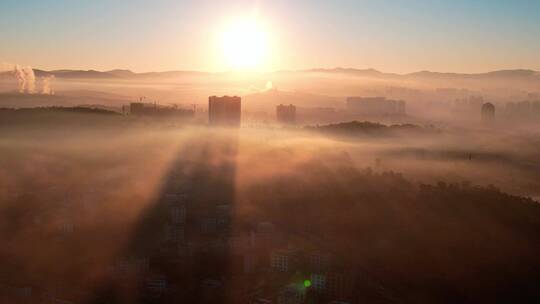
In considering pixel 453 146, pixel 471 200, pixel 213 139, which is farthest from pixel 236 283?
pixel 453 146

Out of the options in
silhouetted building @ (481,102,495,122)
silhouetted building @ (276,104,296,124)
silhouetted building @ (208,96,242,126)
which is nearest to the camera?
silhouetted building @ (208,96,242,126)

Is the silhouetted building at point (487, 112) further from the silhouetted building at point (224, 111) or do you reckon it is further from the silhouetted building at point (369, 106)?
the silhouetted building at point (224, 111)

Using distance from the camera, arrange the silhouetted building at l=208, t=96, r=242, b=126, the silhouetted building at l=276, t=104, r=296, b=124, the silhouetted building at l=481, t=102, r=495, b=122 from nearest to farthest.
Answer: the silhouetted building at l=208, t=96, r=242, b=126 → the silhouetted building at l=276, t=104, r=296, b=124 → the silhouetted building at l=481, t=102, r=495, b=122

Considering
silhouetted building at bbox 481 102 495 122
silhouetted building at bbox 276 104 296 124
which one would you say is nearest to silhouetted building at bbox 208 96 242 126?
silhouetted building at bbox 276 104 296 124

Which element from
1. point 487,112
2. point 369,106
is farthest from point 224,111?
point 487,112

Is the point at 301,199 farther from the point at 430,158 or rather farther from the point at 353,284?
the point at 430,158

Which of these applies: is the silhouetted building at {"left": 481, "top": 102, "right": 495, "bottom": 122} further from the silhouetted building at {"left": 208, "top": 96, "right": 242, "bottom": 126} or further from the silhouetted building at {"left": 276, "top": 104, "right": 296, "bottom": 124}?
the silhouetted building at {"left": 208, "top": 96, "right": 242, "bottom": 126}

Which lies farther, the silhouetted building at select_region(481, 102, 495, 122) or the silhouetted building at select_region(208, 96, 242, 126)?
the silhouetted building at select_region(481, 102, 495, 122)

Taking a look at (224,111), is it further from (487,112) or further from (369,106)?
(487,112)
